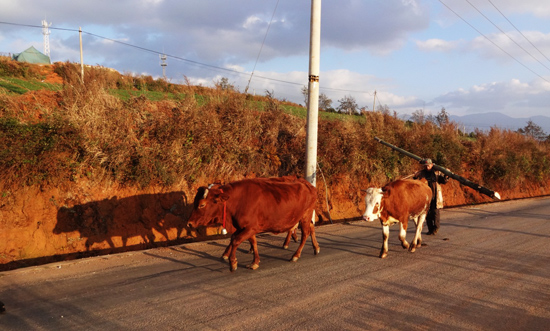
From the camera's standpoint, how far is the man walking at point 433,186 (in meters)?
10.9

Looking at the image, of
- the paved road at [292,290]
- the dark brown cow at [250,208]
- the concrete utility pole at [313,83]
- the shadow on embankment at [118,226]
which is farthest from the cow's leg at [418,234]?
the shadow on embankment at [118,226]

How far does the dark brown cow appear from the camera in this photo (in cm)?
747

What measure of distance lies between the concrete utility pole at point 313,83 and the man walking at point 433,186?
308 centimetres

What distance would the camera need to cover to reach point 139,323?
5191 millimetres

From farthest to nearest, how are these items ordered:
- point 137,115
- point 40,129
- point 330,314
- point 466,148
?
point 466,148
point 137,115
point 40,129
point 330,314

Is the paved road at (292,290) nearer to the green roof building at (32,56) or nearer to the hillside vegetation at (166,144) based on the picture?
the hillside vegetation at (166,144)

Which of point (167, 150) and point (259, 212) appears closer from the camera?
point (259, 212)

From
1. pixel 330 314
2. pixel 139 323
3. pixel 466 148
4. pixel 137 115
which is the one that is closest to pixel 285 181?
pixel 330 314

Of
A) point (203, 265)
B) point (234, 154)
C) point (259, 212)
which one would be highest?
point (234, 154)

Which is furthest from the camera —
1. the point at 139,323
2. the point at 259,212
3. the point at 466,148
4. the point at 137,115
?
the point at 466,148

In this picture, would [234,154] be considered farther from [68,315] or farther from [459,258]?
[68,315]

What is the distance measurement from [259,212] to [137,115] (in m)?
7.14

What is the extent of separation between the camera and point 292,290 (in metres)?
6.52

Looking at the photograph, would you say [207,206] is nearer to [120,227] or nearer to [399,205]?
[399,205]
